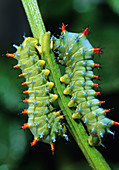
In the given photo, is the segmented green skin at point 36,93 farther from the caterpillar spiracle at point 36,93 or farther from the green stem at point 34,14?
the green stem at point 34,14

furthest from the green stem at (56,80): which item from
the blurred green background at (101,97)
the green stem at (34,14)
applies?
the blurred green background at (101,97)

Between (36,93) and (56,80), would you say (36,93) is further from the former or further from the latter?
(56,80)

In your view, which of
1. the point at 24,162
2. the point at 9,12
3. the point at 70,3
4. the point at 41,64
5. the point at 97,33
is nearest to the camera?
the point at 41,64

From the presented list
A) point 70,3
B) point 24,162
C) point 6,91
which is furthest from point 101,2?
point 24,162

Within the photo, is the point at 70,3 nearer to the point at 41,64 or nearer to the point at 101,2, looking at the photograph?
the point at 101,2

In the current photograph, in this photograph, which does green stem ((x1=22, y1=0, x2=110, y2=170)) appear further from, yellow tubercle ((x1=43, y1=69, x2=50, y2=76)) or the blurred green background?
the blurred green background

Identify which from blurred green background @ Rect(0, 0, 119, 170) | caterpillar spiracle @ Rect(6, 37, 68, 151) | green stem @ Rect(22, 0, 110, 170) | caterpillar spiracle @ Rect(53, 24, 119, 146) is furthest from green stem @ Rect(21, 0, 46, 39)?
blurred green background @ Rect(0, 0, 119, 170)
